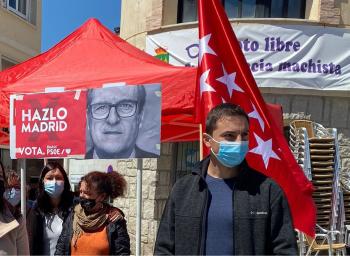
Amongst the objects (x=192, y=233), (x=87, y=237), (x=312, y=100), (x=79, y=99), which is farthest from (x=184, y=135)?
(x=192, y=233)

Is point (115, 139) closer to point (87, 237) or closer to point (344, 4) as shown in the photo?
point (87, 237)

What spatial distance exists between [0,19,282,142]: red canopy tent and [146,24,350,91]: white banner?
3037 mm

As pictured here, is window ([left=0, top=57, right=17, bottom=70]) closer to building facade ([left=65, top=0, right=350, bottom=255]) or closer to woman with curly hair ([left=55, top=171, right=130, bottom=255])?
building facade ([left=65, top=0, right=350, bottom=255])

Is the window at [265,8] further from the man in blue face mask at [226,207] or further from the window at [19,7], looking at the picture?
the window at [19,7]

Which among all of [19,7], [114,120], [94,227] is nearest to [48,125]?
[114,120]

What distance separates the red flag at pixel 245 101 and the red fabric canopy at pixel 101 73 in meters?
0.57

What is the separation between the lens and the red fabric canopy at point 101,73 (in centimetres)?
486

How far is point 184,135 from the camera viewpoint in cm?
640

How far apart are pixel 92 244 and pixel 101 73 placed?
6.58ft

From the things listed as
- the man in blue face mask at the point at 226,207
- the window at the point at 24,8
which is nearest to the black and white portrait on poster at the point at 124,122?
the man in blue face mask at the point at 226,207

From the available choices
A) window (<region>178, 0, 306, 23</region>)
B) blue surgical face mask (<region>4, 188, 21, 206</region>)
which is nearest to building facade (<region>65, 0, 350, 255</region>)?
window (<region>178, 0, 306, 23</region>)

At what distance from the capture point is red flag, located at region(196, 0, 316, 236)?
4.14 m

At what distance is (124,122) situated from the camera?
432cm

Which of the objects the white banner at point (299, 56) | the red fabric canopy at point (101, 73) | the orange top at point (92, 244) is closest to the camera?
the orange top at point (92, 244)
